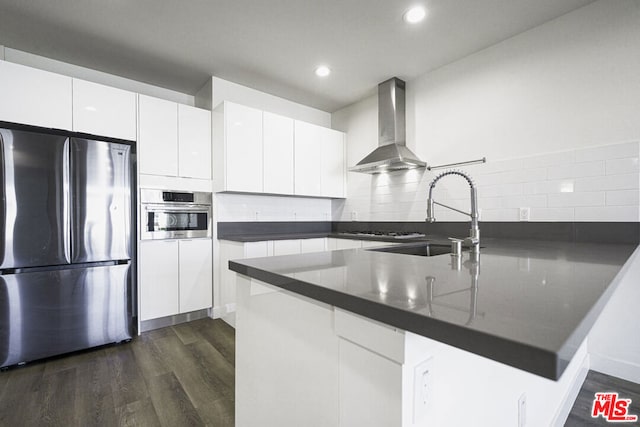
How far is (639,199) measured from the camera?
1881 mm

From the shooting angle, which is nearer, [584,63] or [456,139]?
[584,63]

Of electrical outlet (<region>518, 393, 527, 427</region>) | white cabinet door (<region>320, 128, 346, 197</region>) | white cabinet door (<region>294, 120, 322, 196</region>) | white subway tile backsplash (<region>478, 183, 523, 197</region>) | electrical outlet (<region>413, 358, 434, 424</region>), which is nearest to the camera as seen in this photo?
electrical outlet (<region>413, 358, 434, 424</region>)

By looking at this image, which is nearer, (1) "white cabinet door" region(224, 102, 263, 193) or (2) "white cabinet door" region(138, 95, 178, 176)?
(2) "white cabinet door" region(138, 95, 178, 176)

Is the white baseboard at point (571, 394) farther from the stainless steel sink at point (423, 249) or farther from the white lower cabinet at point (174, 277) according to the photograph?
the white lower cabinet at point (174, 277)

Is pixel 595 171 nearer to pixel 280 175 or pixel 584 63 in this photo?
pixel 584 63

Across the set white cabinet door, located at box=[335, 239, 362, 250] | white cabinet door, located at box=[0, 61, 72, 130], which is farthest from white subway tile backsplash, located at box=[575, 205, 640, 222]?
white cabinet door, located at box=[0, 61, 72, 130]

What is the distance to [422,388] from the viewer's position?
0.64 meters

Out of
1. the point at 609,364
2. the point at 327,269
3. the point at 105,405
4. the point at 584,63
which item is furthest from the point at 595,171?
the point at 105,405

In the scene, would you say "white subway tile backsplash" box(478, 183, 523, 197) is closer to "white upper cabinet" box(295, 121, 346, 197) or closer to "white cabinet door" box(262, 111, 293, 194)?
"white upper cabinet" box(295, 121, 346, 197)

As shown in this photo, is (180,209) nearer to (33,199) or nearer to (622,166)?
(33,199)

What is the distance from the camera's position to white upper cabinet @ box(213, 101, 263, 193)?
2943 mm

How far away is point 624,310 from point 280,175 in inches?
118

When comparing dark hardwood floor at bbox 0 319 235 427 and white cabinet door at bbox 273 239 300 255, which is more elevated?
white cabinet door at bbox 273 239 300 255

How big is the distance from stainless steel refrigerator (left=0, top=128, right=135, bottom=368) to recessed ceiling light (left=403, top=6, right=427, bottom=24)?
248 cm
